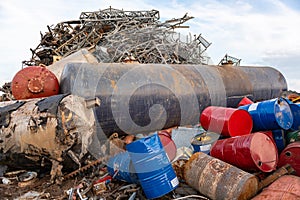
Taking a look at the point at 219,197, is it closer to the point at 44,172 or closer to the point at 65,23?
the point at 44,172

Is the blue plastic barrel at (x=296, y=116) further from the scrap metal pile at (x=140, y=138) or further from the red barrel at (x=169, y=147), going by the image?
the red barrel at (x=169, y=147)

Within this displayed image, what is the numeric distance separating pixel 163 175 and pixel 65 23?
9006 millimetres

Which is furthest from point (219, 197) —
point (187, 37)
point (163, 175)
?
point (187, 37)

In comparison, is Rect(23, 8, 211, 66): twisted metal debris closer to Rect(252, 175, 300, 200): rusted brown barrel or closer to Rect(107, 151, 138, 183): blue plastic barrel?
Rect(107, 151, 138, 183): blue plastic barrel

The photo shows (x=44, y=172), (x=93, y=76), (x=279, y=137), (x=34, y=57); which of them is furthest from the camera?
(x=34, y=57)

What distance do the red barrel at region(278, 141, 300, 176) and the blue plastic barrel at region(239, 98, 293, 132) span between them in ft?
0.94

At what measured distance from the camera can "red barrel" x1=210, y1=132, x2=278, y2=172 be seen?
2.31 meters

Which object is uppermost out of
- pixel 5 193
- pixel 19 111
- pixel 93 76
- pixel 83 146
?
pixel 93 76

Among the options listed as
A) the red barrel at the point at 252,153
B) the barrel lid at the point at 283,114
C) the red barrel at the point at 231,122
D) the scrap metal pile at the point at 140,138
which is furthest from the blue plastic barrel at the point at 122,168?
the barrel lid at the point at 283,114

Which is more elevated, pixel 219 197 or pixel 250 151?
pixel 250 151

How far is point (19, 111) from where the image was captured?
2768 millimetres

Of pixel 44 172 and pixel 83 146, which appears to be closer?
pixel 83 146

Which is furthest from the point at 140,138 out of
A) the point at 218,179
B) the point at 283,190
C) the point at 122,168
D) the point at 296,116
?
the point at 296,116

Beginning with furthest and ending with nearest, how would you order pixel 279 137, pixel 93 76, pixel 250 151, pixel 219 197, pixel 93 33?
pixel 93 33, pixel 93 76, pixel 279 137, pixel 250 151, pixel 219 197
